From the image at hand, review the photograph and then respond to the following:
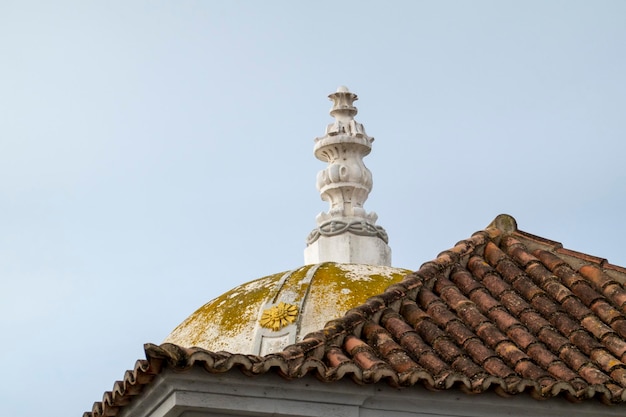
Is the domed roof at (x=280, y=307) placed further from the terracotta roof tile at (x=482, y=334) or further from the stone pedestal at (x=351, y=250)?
the terracotta roof tile at (x=482, y=334)

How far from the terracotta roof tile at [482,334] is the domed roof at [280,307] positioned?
1.44 m

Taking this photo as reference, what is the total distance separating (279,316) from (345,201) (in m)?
2.39

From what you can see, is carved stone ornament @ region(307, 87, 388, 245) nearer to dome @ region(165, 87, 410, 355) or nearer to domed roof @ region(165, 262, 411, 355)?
dome @ region(165, 87, 410, 355)

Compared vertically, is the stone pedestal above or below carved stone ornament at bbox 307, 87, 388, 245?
below

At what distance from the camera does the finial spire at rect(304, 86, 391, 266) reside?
16.4m

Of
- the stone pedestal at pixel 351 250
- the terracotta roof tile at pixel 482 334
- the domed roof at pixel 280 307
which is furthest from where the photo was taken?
the stone pedestal at pixel 351 250

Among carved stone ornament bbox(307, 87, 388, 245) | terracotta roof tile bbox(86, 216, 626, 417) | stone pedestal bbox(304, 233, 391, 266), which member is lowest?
terracotta roof tile bbox(86, 216, 626, 417)

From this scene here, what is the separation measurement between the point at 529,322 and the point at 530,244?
148cm

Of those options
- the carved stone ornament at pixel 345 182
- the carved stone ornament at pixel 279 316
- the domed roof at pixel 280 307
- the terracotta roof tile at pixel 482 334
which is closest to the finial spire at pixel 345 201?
the carved stone ornament at pixel 345 182

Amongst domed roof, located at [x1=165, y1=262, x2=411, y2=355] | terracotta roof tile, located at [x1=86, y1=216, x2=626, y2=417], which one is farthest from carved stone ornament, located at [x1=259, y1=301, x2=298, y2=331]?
terracotta roof tile, located at [x1=86, y1=216, x2=626, y2=417]

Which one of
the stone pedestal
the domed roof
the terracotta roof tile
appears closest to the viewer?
the terracotta roof tile

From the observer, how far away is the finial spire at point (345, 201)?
1644 centimetres

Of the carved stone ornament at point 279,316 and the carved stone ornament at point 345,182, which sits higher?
the carved stone ornament at point 345,182

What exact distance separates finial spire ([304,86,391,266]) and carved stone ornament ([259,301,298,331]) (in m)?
1.69
